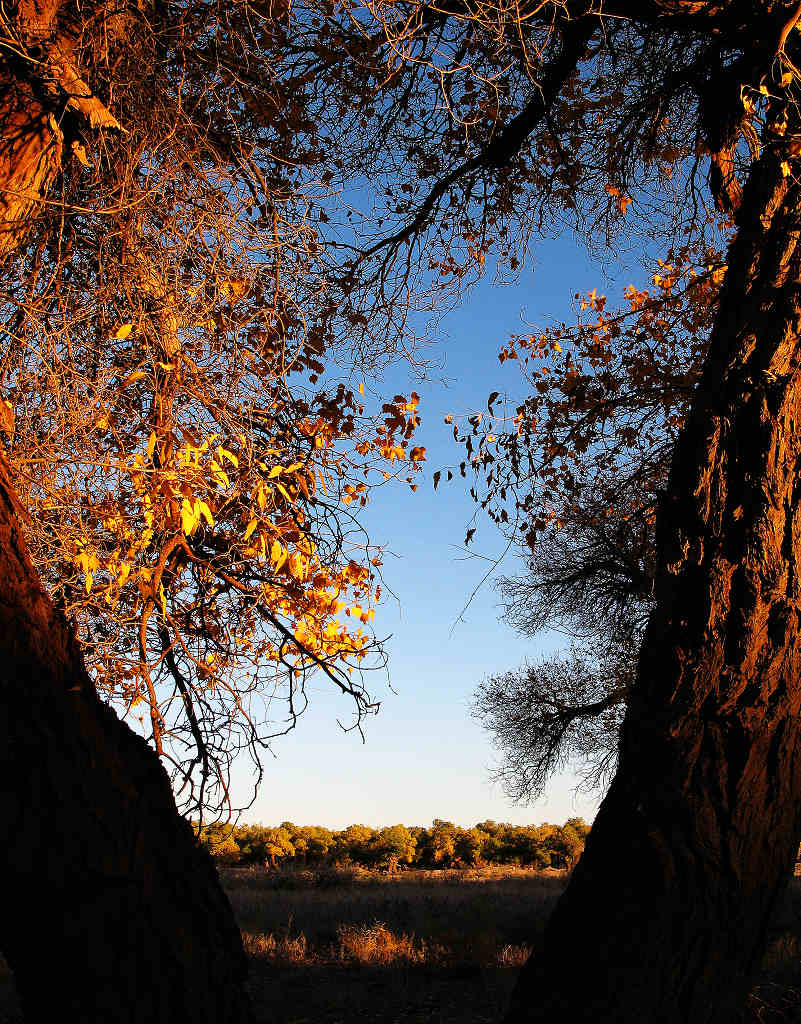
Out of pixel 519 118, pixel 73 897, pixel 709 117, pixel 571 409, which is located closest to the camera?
pixel 73 897

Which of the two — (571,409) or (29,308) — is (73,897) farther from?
(571,409)

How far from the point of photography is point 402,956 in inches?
290

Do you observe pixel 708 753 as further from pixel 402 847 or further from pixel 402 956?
pixel 402 847

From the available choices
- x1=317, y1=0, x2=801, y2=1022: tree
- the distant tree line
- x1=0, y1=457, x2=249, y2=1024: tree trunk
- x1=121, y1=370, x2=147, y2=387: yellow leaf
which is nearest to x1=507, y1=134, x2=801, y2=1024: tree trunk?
x1=317, y1=0, x2=801, y2=1022: tree

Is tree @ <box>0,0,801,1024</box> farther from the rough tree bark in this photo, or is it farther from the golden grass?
the golden grass

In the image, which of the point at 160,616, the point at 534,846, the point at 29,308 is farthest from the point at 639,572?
the point at 29,308

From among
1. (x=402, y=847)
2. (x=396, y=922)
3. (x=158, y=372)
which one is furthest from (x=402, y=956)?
(x=402, y=847)

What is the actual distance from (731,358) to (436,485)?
2.82 m

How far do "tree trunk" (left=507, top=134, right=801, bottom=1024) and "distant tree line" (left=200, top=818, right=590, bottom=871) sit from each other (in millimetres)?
16464

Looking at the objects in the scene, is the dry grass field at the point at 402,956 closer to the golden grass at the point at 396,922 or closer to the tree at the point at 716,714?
the golden grass at the point at 396,922

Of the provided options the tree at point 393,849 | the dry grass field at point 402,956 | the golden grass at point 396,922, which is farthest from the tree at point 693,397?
the tree at point 393,849

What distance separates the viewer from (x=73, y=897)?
7.18 ft

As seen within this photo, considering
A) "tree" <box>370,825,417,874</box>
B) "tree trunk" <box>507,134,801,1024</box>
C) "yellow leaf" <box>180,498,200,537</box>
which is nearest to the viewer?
"tree trunk" <box>507,134,801,1024</box>

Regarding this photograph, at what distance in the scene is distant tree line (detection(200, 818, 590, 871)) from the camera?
18.1m
